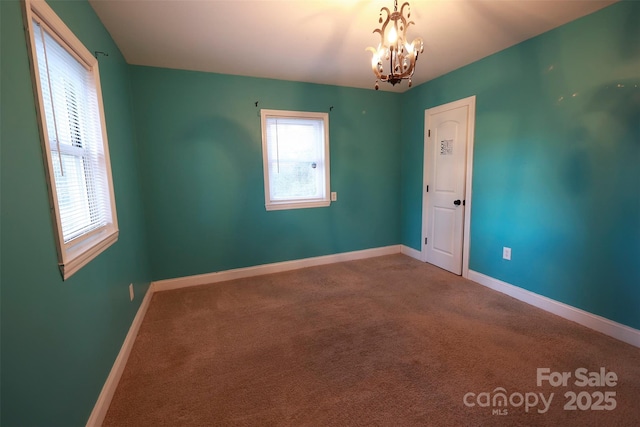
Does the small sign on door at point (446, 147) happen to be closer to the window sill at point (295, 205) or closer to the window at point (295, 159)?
the window at point (295, 159)

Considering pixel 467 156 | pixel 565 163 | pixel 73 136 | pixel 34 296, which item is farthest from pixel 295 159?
pixel 34 296

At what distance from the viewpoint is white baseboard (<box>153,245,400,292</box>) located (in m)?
3.38

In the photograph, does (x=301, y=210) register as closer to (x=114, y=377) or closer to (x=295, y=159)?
(x=295, y=159)

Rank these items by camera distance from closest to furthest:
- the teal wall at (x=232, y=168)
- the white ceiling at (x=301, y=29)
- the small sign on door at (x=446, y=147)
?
1. the white ceiling at (x=301, y=29)
2. the teal wall at (x=232, y=168)
3. the small sign on door at (x=446, y=147)

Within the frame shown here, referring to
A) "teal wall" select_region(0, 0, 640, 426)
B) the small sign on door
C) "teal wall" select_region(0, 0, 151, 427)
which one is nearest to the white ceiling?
"teal wall" select_region(0, 0, 640, 426)

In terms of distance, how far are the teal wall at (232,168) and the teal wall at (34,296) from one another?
1444mm

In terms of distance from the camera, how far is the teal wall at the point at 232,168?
318 centimetres

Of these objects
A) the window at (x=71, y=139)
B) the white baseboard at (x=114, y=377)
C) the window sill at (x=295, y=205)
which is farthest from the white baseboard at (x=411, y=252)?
the window at (x=71, y=139)

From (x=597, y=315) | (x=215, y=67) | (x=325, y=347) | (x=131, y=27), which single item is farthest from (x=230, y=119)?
(x=597, y=315)

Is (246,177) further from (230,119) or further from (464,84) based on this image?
(464,84)

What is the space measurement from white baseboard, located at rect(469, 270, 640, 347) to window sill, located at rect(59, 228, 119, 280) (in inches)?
143

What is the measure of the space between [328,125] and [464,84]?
173cm

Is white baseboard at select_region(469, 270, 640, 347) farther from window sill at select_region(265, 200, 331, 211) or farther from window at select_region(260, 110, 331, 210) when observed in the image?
window at select_region(260, 110, 331, 210)

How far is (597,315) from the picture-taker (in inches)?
90.5
